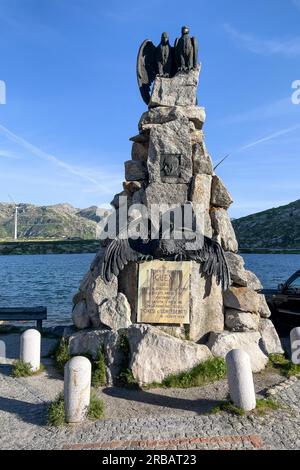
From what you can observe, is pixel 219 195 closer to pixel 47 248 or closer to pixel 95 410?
pixel 95 410

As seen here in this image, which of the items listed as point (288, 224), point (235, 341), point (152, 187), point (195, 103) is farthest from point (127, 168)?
point (288, 224)

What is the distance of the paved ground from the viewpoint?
582cm

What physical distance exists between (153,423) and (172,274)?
12.4 feet

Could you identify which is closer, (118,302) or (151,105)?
(118,302)

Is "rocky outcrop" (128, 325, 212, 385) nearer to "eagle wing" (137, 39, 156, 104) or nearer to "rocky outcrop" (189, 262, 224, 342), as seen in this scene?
"rocky outcrop" (189, 262, 224, 342)

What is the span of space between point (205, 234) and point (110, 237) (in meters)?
2.52

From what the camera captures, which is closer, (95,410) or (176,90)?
(95,410)

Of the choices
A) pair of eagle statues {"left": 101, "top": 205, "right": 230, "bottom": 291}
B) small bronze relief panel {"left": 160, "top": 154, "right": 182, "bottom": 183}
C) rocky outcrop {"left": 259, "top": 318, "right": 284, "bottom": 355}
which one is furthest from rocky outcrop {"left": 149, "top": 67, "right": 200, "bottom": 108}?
rocky outcrop {"left": 259, "top": 318, "right": 284, "bottom": 355}

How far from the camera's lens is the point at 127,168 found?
11242 mm

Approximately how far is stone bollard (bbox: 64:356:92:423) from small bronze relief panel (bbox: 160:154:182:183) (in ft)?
18.5

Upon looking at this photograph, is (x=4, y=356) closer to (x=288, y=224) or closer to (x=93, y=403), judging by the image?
(x=93, y=403)

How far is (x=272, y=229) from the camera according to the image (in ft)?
419

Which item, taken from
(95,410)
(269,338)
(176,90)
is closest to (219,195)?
(176,90)

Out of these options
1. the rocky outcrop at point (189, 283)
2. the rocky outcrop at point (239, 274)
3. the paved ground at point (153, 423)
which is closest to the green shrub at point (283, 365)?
the rocky outcrop at point (189, 283)
